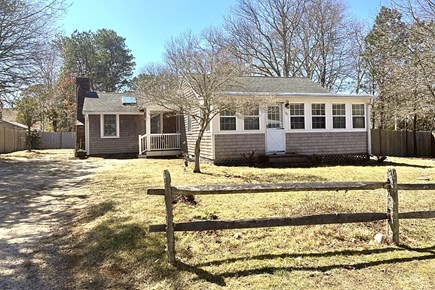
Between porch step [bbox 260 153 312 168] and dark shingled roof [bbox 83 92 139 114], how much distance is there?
28.9 feet

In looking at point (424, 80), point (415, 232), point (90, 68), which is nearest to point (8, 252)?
point (415, 232)

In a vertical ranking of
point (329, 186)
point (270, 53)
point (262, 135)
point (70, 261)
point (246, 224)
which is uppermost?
point (270, 53)

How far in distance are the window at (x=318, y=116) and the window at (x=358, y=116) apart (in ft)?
5.26

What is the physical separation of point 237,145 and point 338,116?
5.16 metres

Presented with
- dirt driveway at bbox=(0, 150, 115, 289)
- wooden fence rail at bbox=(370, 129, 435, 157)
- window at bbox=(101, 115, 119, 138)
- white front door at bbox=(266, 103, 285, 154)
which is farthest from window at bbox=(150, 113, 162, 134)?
wooden fence rail at bbox=(370, 129, 435, 157)

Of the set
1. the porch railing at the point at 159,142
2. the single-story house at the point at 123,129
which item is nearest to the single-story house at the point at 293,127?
the porch railing at the point at 159,142

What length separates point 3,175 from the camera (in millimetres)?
11641

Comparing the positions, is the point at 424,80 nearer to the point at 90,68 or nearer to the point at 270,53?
the point at 270,53

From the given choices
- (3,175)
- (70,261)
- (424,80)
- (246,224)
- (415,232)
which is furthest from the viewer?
(3,175)

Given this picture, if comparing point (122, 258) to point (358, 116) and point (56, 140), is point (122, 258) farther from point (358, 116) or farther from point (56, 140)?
point (56, 140)

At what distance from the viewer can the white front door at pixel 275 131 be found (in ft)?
47.5

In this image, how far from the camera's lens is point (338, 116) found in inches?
604

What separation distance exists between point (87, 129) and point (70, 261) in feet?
54.7

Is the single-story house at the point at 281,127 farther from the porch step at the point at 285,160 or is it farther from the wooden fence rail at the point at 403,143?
the wooden fence rail at the point at 403,143
